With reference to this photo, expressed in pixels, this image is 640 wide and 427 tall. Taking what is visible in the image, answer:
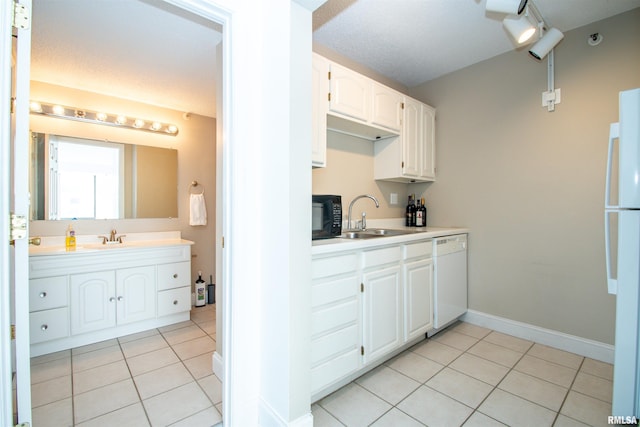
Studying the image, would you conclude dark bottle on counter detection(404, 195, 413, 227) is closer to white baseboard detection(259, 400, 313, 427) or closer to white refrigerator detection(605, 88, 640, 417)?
white refrigerator detection(605, 88, 640, 417)

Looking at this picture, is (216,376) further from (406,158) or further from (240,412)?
(406,158)

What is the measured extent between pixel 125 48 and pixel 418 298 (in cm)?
296

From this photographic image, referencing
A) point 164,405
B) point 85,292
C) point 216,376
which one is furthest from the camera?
point 85,292

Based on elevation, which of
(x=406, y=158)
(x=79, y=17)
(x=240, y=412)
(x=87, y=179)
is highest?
(x=79, y=17)

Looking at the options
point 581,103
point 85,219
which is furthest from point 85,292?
point 581,103

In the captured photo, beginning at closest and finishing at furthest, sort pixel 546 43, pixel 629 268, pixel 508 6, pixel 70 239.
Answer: pixel 629 268
pixel 508 6
pixel 546 43
pixel 70 239

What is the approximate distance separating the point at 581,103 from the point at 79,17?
3.59m

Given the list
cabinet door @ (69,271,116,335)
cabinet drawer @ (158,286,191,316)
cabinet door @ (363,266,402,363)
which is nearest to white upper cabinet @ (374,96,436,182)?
cabinet door @ (363,266,402,363)

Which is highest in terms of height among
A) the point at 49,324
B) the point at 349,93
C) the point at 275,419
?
the point at 349,93

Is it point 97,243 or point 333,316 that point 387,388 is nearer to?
point 333,316

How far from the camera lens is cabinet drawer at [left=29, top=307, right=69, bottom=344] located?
6.99ft

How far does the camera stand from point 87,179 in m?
2.73

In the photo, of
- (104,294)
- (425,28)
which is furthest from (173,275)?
(425,28)

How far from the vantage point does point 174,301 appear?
9.20ft
